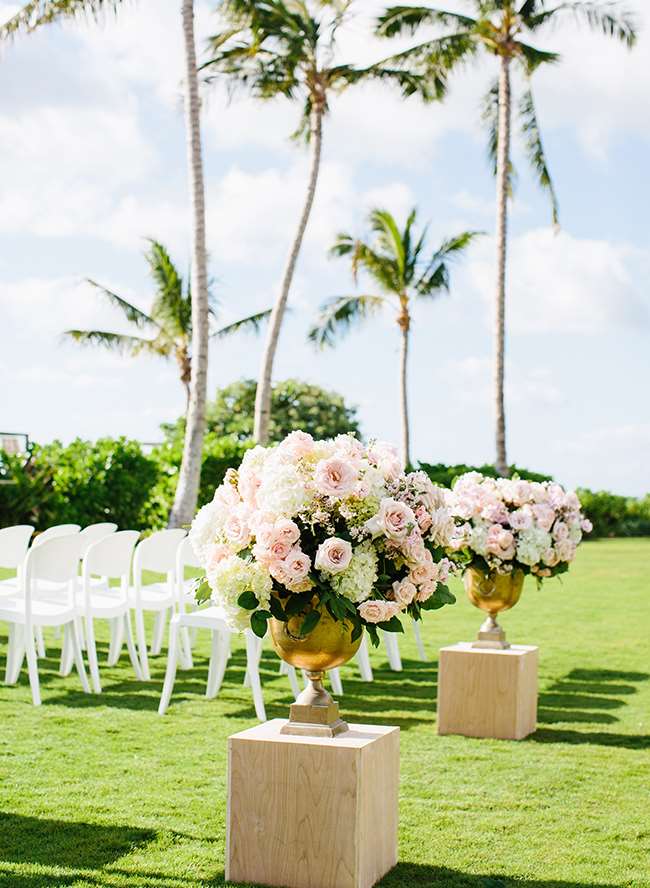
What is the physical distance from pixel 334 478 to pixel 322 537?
218mm

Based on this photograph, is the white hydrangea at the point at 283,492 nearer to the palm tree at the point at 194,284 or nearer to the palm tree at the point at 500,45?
the palm tree at the point at 194,284

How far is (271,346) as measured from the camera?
20.8 metres

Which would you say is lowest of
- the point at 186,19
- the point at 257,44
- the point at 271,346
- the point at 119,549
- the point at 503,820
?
the point at 503,820

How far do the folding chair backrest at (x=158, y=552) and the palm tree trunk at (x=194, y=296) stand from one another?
26.9 ft

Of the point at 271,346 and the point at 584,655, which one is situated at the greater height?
the point at 271,346

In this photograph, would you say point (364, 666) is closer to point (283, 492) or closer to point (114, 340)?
point (283, 492)

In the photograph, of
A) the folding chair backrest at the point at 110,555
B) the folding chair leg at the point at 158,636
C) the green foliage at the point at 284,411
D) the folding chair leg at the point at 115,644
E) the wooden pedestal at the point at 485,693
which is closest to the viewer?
the wooden pedestal at the point at 485,693

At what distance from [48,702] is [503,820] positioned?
11.9ft

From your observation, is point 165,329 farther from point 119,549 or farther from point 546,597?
point 119,549

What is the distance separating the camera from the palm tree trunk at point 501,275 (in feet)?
74.7

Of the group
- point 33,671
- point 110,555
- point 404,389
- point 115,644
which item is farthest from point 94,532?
point 404,389

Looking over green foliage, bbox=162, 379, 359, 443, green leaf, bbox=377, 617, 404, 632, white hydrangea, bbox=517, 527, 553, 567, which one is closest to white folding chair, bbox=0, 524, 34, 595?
white hydrangea, bbox=517, 527, 553, 567

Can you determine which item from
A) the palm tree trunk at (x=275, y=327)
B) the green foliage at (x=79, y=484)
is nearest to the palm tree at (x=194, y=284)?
the palm tree trunk at (x=275, y=327)

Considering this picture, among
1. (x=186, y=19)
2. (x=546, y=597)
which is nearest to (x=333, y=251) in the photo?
(x=186, y=19)
